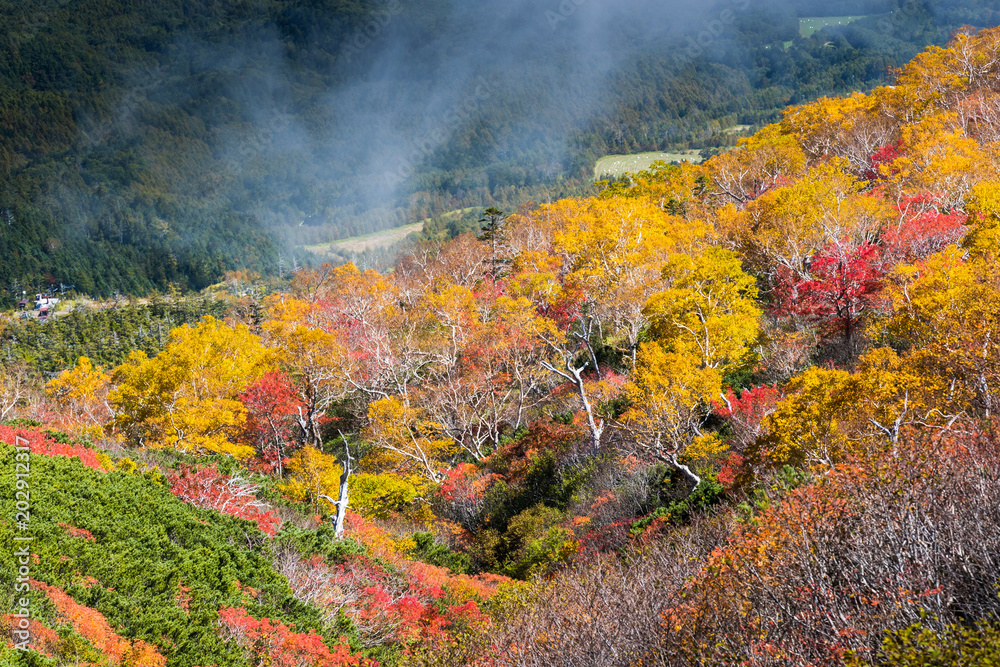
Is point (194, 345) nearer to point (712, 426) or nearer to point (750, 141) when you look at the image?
A: point (712, 426)

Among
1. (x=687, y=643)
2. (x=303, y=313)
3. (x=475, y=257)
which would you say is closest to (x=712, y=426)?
(x=687, y=643)

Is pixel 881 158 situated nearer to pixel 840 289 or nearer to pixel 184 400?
pixel 840 289

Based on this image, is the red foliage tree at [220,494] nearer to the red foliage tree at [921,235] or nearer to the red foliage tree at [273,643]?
the red foliage tree at [273,643]

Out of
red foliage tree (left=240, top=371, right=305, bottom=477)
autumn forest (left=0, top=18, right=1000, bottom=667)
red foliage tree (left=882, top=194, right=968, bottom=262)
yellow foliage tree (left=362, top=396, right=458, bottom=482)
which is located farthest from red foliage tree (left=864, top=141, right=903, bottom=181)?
red foliage tree (left=240, top=371, right=305, bottom=477)

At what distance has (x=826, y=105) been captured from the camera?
53.8 meters

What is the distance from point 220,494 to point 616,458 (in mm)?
16139

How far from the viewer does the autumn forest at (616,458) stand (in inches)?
355

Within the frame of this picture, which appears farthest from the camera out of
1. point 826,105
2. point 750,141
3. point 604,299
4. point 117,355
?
point 117,355

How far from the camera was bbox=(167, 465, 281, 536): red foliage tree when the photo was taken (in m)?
17.4

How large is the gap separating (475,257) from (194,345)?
102ft

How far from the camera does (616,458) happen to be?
1013 inches

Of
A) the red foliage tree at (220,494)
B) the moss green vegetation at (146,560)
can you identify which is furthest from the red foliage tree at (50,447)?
the red foliage tree at (220,494)

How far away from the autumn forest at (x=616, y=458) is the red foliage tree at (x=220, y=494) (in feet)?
0.42

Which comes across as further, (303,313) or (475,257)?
(475,257)
